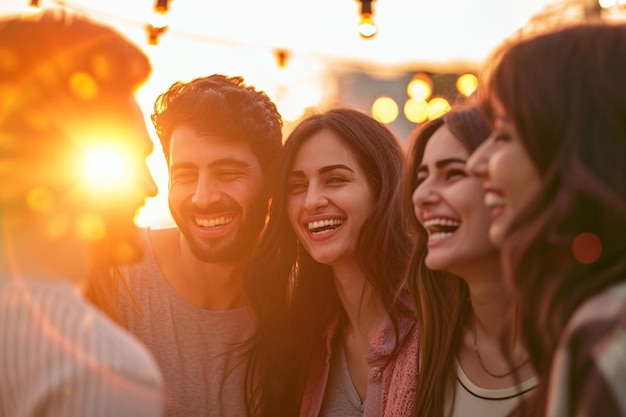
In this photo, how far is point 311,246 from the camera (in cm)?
417

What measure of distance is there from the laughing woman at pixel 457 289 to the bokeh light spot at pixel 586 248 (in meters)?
1.02

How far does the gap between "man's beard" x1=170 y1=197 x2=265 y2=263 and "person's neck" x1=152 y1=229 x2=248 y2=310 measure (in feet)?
0.36

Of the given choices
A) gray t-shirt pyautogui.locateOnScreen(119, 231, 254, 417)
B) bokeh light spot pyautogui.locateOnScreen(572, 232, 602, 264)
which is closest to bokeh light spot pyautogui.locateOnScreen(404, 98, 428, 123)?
gray t-shirt pyautogui.locateOnScreen(119, 231, 254, 417)

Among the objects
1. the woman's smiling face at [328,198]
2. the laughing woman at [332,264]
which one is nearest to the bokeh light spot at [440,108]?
the laughing woman at [332,264]

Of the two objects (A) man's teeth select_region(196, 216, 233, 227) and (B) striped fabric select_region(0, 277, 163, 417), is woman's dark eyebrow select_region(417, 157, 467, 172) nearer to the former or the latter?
(A) man's teeth select_region(196, 216, 233, 227)

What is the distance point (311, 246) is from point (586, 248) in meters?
2.23

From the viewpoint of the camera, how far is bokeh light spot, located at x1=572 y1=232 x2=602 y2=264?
80.7 inches

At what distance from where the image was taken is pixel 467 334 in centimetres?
360

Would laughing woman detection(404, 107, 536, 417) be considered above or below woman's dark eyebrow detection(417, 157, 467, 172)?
below

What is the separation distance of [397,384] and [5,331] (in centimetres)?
223

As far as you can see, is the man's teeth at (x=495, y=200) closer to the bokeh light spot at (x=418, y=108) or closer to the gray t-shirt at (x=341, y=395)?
the gray t-shirt at (x=341, y=395)

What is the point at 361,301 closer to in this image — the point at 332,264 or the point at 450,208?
the point at 332,264

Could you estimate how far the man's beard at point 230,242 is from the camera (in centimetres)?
429

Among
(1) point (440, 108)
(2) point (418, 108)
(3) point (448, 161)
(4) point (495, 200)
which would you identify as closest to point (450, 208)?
(3) point (448, 161)
